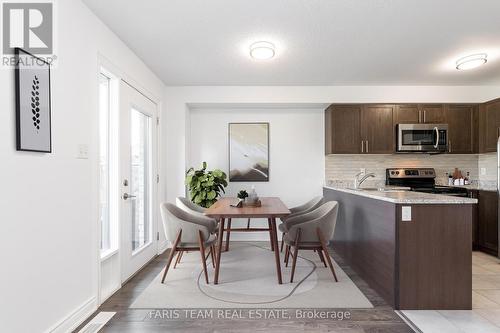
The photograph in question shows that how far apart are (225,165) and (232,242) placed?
131cm

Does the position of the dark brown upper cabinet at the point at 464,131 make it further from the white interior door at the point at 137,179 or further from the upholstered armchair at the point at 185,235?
the white interior door at the point at 137,179

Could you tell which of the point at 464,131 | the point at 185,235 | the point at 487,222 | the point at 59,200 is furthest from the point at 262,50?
the point at 487,222

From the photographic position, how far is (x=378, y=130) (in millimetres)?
4562

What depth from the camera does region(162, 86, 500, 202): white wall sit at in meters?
4.57

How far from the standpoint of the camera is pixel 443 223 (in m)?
2.44

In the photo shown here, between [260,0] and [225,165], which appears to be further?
[225,165]

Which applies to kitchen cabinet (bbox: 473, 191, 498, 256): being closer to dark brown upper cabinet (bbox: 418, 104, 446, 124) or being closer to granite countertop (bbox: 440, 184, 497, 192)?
granite countertop (bbox: 440, 184, 497, 192)

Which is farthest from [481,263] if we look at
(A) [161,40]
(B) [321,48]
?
(A) [161,40]

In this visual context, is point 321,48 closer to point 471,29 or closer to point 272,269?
point 471,29

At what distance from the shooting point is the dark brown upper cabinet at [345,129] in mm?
4566

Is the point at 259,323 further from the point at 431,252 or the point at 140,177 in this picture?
the point at 140,177

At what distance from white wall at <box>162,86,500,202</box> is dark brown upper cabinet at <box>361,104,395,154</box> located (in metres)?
0.19

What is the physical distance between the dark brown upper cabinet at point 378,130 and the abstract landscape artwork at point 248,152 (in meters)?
1.59

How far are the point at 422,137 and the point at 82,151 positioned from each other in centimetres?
459
